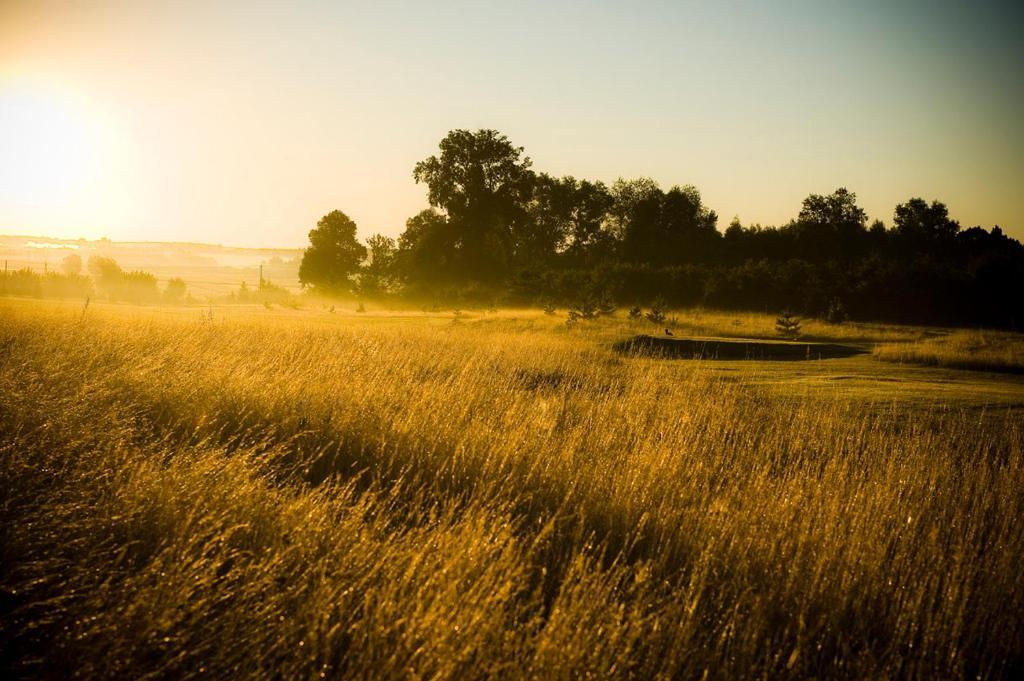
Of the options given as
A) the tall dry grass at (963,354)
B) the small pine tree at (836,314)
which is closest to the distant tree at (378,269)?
the small pine tree at (836,314)

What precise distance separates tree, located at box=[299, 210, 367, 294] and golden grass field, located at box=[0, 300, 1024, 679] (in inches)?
1535

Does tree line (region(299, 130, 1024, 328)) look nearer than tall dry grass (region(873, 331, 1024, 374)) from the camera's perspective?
No

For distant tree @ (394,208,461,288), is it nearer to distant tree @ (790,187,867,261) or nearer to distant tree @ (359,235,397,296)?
distant tree @ (359,235,397,296)

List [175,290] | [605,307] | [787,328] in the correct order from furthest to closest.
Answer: [175,290] → [605,307] → [787,328]

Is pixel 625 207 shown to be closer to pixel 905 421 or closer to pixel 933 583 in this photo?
pixel 905 421

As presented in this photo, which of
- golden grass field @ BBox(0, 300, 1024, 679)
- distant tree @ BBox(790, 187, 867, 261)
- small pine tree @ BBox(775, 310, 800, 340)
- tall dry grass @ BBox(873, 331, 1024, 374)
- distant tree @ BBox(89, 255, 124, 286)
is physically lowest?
golden grass field @ BBox(0, 300, 1024, 679)

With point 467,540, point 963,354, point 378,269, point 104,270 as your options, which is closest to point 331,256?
point 378,269

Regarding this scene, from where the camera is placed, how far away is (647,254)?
187 feet

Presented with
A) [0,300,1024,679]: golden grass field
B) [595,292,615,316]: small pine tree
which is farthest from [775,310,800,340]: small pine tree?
[0,300,1024,679]: golden grass field

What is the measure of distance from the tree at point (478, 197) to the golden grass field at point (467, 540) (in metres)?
40.9

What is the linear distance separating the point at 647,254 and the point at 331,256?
90.6 feet

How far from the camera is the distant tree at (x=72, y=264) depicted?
1592 inches

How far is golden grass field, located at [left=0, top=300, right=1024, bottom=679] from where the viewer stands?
2.99 metres

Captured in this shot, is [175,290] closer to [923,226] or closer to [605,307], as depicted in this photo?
[605,307]
